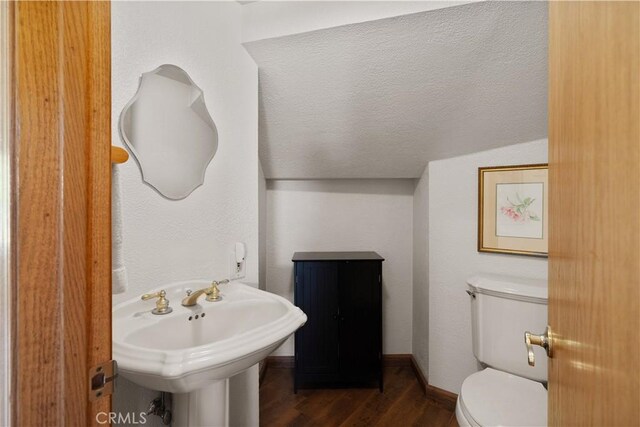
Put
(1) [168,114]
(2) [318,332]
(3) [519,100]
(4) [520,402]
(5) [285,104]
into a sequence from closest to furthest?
(1) [168,114] → (4) [520,402] → (3) [519,100] → (5) [285,104] → (2) [318,332]

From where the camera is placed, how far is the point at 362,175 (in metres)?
2.31

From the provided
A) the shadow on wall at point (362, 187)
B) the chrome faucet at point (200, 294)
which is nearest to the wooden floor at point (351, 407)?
the chrome faucet at point (200, 294)

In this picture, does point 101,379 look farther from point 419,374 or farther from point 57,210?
point 419,374

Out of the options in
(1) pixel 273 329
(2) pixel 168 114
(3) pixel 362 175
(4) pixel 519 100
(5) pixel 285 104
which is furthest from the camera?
(3) pixel 362 175

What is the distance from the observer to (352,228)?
2496 millimetres

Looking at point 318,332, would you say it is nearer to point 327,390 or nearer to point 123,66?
point 327,390

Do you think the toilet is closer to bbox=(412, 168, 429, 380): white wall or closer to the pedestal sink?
bbox=(412, 168, 429, 380): white wall

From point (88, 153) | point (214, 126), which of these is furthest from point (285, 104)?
point (88, 153)

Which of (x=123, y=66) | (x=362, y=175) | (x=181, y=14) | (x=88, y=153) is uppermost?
(x=181, y=14)

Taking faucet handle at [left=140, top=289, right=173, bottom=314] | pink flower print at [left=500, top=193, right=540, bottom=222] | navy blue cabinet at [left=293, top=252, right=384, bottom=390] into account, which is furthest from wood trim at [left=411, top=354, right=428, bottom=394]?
faucet handle at [left=140, top=289, right=173, bottom=314]

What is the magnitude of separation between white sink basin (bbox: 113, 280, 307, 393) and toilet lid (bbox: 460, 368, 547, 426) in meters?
0.87

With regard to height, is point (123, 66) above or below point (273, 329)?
above

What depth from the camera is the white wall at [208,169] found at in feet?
3.18

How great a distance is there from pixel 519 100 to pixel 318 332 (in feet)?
6.03
